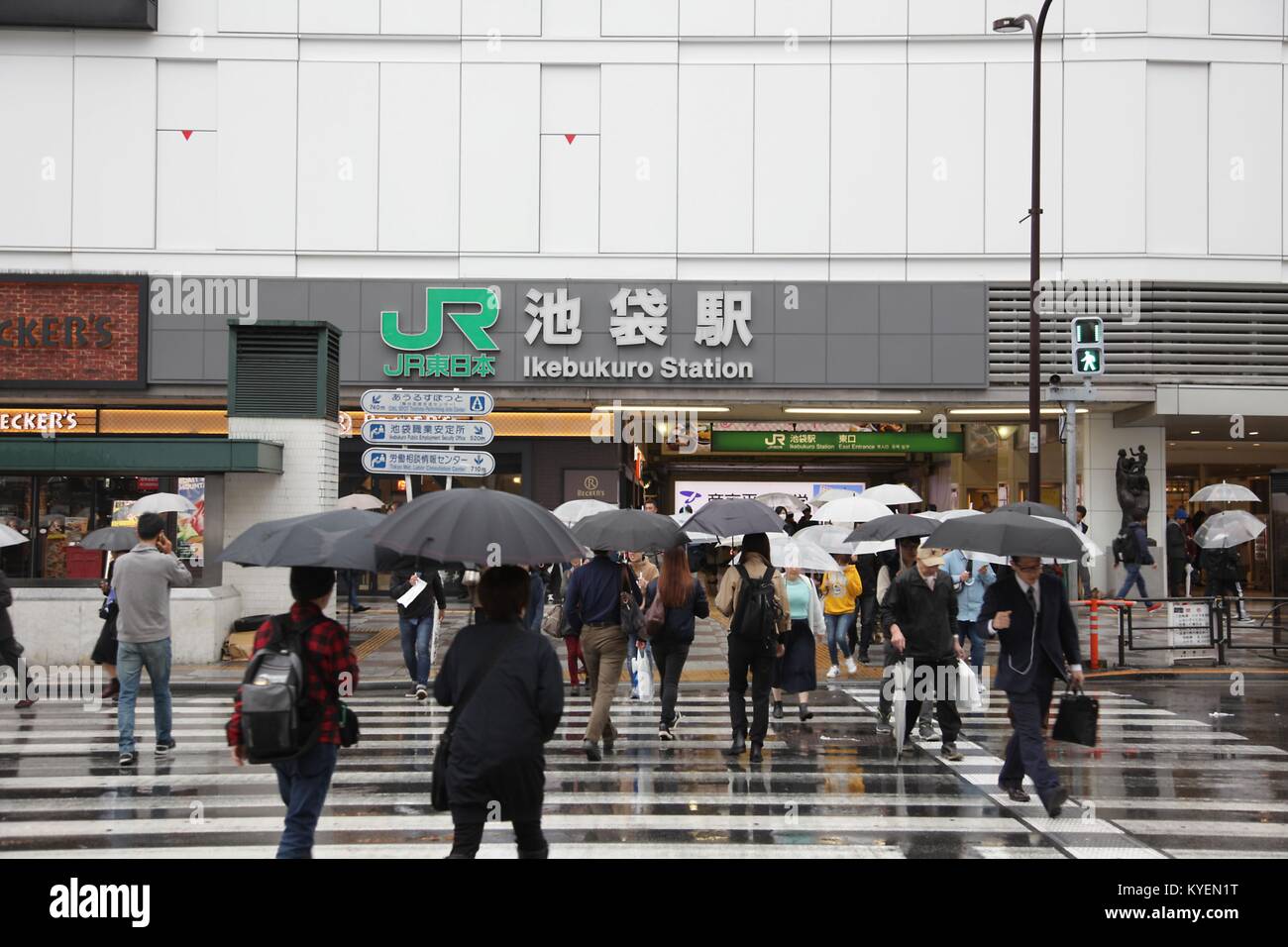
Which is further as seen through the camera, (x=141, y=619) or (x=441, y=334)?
(x=441, y=334)

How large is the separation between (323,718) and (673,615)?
16.5ft

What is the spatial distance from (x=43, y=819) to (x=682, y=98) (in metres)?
19.8

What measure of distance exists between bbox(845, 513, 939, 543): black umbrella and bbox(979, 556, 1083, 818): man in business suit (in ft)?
9.94

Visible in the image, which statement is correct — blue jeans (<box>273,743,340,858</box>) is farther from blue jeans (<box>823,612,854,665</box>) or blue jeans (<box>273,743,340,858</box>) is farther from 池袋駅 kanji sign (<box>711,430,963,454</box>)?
池袋駅 kanji sign (<box>711,430,963,454</box>)

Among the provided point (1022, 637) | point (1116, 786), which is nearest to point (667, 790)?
point (1022, 637)

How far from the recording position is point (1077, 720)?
7883mm

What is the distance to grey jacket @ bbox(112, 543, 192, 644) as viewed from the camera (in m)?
9.38

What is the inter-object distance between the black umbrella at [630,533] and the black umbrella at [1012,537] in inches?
95.8

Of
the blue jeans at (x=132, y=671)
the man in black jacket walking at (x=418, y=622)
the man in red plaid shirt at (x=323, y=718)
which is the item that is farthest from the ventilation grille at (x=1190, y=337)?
the man in red plaid shirt at (x=323, y=718)

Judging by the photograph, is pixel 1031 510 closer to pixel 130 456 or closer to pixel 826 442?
pixel 130 456

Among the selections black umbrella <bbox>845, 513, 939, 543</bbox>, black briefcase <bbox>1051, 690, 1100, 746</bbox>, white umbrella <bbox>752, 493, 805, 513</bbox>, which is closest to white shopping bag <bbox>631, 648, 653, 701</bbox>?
black umbrella <bbox>845, 513, 939, 543</bbox>

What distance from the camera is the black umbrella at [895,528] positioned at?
11656mm

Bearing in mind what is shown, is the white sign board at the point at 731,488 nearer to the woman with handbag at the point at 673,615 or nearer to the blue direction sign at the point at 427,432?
the blue direction sign at the point at 427,432

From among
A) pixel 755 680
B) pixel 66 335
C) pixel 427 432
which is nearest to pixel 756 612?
pixel 755 680
